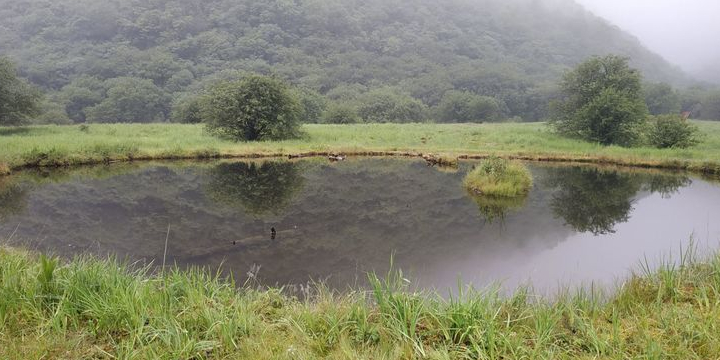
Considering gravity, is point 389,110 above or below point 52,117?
above

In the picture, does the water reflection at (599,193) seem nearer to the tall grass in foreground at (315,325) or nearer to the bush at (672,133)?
the tall grass in foreground at (315,325)

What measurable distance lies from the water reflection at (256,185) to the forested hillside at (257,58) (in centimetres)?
4117

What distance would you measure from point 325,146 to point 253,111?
23.3ft

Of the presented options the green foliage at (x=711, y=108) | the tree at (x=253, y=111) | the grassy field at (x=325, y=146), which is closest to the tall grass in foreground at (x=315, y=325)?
the grassy field at (x=325, y=146)

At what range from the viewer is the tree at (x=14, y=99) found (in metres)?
34.8

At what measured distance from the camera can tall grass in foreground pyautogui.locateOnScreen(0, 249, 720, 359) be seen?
14.4 feet

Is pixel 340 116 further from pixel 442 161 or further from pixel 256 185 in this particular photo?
pixel 256 185

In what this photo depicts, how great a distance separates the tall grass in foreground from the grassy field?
64.6ft

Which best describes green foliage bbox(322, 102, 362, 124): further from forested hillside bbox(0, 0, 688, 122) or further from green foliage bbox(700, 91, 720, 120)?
green foliage bbox(700, 91, 720, 120)

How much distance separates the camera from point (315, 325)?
5.33m

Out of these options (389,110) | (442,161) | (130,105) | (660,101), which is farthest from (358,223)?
(660,101)

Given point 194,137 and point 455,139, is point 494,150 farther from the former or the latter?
point 194,137

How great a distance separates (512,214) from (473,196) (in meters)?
2.82

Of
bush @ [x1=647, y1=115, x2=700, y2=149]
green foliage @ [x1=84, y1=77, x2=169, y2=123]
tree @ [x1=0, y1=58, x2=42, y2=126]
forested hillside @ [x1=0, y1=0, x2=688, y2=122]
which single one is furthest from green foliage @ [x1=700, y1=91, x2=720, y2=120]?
tree @ [x1=0, y1=58, x2=42, y2=126]
